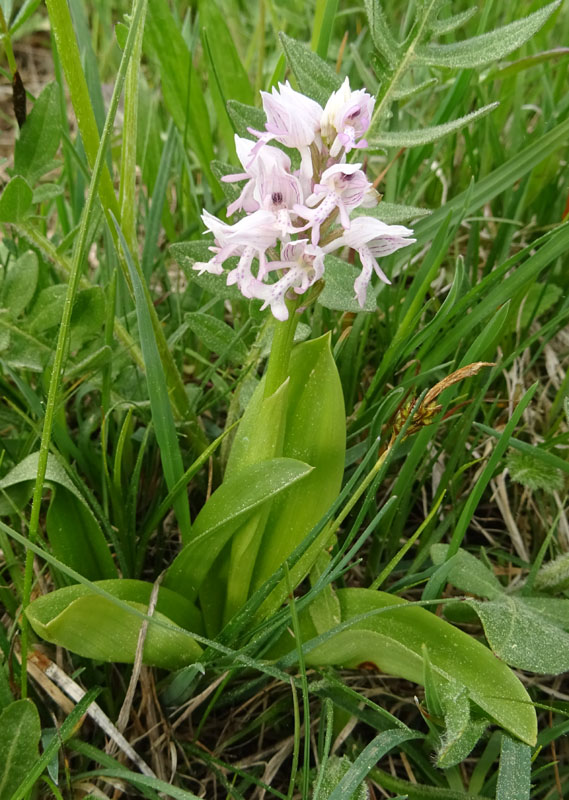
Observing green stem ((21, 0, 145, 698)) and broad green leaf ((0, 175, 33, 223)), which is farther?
broad green leaf ((0, 175, 33, 223))

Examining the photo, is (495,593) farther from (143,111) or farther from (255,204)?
(143,111)

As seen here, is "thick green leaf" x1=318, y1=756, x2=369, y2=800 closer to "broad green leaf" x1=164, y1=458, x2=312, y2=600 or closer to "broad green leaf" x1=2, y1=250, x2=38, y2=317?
"broad green leaf" x1=164, y1=458, x2=312, y2=600

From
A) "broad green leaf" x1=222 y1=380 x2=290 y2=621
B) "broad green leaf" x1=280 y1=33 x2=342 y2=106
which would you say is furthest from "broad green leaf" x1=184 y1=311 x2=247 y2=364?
"broad green leaf" x1=280 y1=33 x2=342 y2=106

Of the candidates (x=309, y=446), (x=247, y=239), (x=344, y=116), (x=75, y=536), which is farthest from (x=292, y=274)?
(x=75, y=536)

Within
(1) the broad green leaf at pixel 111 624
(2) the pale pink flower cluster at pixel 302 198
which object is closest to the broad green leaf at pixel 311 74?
(2) the pale pink flower cluster at pixel 302 198

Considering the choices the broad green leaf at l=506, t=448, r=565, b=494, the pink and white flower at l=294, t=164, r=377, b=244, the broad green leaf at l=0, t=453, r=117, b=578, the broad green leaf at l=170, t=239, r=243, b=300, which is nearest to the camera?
the pink and white flower at l=294, t=164, r=377, b=244

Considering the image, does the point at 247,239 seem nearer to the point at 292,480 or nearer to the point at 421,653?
the point at 292,480

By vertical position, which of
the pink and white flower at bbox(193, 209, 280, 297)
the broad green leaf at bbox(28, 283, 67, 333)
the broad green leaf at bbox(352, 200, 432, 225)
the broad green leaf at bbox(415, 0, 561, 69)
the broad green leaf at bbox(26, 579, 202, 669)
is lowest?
the broad green leaf at bbox(26, 579, 202, 669)
